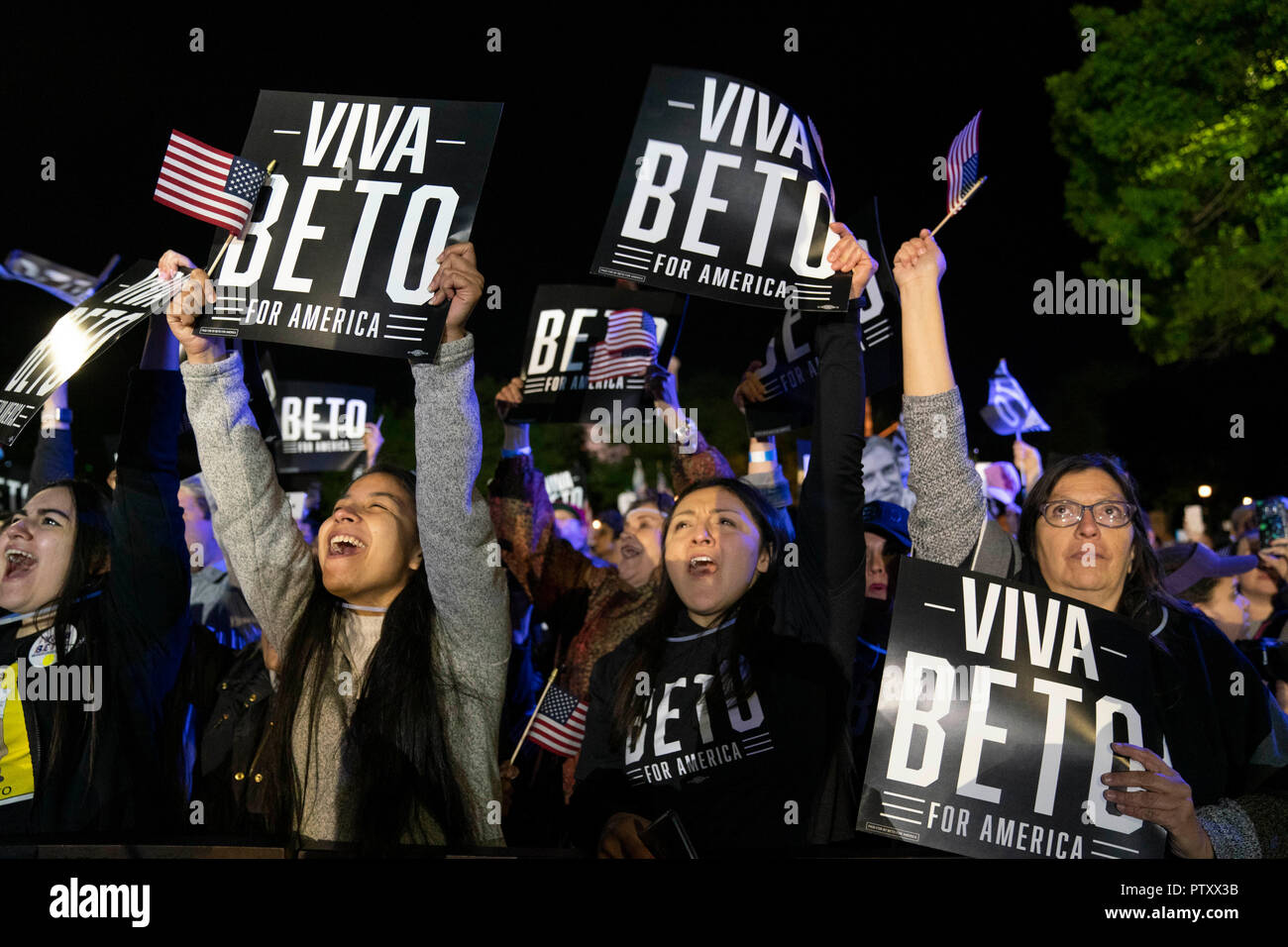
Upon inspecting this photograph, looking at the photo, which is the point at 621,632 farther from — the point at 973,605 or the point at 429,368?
the point at 973,605

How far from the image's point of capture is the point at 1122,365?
4150 cm

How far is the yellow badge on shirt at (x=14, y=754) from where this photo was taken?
3.54 metres

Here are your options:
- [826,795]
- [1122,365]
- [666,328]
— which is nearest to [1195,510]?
[666,328]

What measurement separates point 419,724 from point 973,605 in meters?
1.59

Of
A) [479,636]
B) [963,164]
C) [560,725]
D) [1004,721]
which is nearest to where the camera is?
[1004,721]

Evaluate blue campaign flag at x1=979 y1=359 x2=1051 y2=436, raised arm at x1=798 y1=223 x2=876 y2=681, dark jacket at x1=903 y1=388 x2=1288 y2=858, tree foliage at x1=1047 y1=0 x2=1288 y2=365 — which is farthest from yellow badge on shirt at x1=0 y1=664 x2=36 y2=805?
tree foliage at x1=1047 y1=0 x2=1288 y2=365

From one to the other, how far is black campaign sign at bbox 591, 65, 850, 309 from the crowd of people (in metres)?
0.39

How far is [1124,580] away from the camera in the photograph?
330 centimetres

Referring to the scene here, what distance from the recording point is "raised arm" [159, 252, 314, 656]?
11.3 ft

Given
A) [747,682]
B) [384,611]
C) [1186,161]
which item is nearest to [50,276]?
[384,611]

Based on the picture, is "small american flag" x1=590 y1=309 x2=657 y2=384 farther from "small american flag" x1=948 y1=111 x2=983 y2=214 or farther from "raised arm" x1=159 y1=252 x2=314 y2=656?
"raised arm" x1=159 y1=252 x2=314 y2=656

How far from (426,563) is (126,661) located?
115 cm

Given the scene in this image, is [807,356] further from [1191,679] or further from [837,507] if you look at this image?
[1191,679]

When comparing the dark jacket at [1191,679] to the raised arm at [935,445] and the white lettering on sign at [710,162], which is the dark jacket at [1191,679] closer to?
the raised arm at [935,445]
